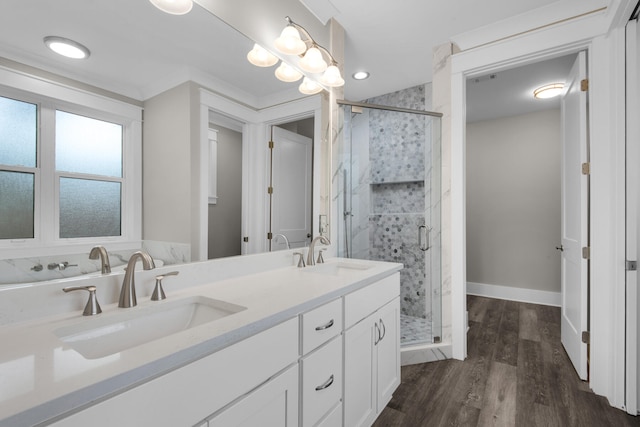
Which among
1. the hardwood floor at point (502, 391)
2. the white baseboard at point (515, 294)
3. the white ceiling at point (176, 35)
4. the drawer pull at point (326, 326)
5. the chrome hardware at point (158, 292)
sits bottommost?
the hardwood floor at point (502, 391)

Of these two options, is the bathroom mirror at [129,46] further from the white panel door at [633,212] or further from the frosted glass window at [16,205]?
the white panel door at [633,212]

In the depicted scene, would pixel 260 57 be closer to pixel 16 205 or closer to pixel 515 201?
pixel 16 205

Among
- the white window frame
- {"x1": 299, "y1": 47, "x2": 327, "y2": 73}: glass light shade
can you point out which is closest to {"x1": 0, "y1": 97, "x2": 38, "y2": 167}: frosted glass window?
the white window frame

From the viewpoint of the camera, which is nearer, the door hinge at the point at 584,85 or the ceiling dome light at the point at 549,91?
the door hinge at the point at 584,85

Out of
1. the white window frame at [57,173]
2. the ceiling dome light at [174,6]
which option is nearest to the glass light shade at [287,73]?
the ceiling dome light at [174,6]

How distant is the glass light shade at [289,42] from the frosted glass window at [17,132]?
1258 mm

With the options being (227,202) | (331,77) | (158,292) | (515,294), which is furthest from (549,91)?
(158,292)

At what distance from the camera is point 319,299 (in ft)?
3.94

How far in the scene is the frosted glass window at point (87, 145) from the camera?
966 millimetres

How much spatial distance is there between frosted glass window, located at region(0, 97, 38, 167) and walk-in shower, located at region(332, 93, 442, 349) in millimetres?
1797

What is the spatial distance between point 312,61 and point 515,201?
359 centimetres

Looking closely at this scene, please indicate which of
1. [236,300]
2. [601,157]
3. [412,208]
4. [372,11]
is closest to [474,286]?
[412,208]

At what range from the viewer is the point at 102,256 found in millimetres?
1053

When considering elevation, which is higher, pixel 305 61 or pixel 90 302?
pixel 305 61
